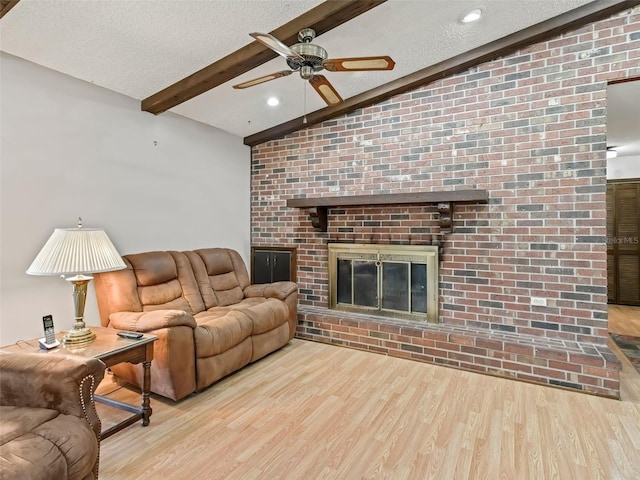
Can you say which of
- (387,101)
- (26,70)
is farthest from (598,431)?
(26,70)

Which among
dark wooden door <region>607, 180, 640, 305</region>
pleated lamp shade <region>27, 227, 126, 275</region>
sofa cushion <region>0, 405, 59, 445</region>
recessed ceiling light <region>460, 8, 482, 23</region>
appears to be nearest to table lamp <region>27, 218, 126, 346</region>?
pleated lamp shade <region>27, 227, 126, 275</region>

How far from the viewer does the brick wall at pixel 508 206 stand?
2848 mm

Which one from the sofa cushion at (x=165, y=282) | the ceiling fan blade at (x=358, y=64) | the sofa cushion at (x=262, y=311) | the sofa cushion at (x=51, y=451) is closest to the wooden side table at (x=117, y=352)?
the sofa cushion at (x=51, y=451)

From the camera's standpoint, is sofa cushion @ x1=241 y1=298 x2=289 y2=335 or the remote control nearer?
the remote control

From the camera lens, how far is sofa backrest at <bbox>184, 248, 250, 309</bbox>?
11.8ft

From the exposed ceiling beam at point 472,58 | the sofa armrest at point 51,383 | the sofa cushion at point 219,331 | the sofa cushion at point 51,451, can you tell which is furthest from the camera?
the exposed ceiling beam at point 472,58

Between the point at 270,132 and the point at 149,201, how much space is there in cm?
170

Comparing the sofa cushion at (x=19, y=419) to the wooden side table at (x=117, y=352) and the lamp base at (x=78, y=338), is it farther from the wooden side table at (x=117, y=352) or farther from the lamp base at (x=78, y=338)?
the lamp base at (x=78, y=338)

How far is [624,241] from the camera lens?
17.4 ft

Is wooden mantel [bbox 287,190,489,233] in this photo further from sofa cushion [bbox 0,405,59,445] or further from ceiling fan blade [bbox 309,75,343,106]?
sofa cushion [bbox 0,405,59,445]

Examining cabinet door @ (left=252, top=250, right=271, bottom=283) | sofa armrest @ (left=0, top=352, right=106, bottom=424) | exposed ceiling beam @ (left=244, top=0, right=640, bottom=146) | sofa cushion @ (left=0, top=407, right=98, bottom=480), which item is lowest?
sofa cushion @ (left=0, top=407, right=98, bottom=480)

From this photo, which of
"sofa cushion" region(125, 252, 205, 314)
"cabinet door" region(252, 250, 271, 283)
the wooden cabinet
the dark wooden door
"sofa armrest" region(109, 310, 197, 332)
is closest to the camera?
"sofa armrest" region(109, 310, 197, 332)

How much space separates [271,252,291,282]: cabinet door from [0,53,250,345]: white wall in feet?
2.44

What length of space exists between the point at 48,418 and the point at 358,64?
2.37 meters
